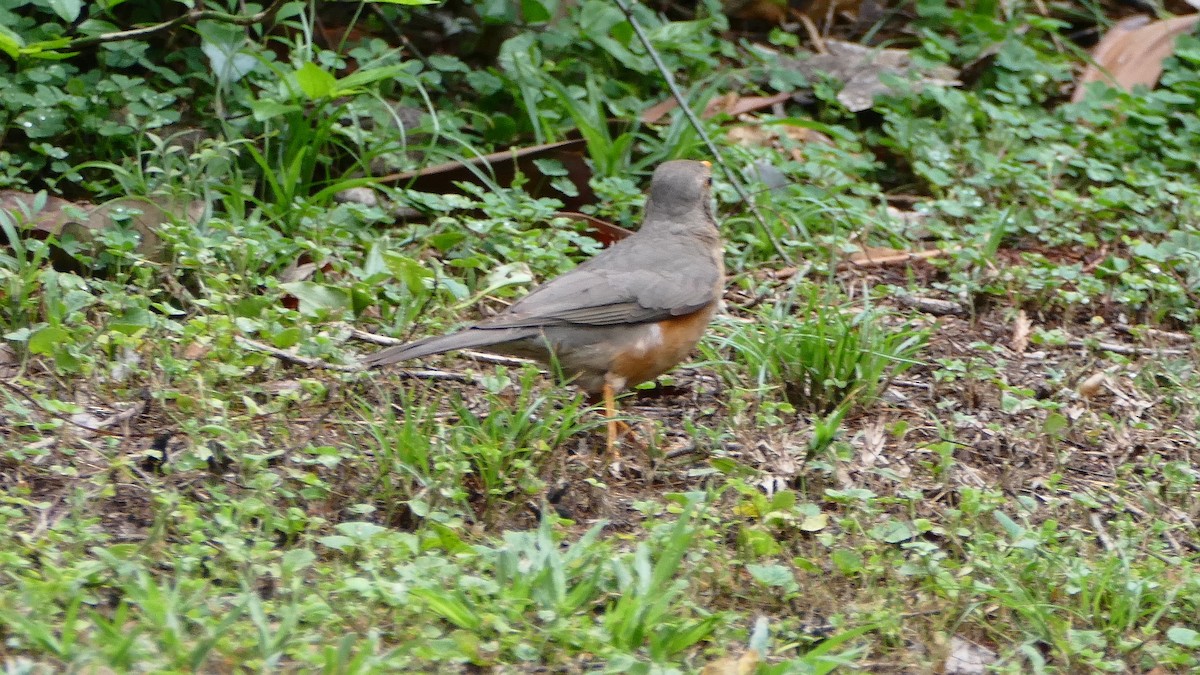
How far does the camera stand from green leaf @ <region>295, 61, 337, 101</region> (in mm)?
6082

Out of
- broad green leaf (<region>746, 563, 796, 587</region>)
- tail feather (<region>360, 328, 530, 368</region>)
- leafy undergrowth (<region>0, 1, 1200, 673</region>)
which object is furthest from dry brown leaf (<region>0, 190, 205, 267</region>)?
broad green leaf (<region>746, 563, 796, 587</region>)

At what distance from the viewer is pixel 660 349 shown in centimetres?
516

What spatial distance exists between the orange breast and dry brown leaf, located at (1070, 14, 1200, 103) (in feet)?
14.1

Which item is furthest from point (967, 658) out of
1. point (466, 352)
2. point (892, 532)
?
point (466, 352)

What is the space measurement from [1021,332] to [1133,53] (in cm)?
348

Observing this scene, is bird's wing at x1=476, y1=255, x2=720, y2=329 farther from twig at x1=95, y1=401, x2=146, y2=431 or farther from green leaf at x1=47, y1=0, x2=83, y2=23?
green leaf at x1=47, y1=0, x2=83, y2=23

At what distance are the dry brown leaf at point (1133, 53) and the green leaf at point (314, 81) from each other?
4650mm

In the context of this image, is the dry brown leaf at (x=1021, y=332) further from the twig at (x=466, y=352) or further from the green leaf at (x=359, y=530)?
the green leaf at (x=359, y=530)

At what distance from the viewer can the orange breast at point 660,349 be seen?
16.8ft

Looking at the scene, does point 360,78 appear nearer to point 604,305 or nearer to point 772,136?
point 604,305

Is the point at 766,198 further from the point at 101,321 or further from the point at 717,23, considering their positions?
the point at 101,321

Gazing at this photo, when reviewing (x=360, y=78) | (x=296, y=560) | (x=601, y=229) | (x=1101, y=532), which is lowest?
(x=1101, y=532)

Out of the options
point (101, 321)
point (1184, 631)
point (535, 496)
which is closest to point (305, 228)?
point (101, 321)

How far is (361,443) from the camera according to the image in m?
4.64
